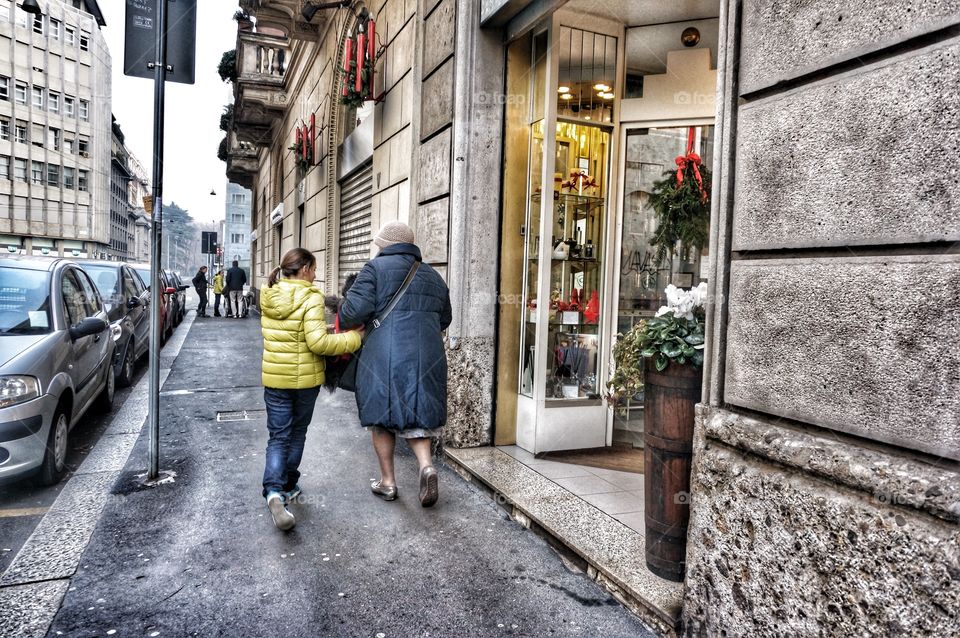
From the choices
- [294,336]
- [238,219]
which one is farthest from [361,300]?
[238,219]

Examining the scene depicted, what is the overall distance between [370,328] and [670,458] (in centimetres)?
206

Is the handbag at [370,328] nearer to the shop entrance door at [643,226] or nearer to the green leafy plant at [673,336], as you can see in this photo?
the green leafy plant at [673,336]

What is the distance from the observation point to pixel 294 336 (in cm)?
404

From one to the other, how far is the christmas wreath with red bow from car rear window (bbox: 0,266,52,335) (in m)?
5.05

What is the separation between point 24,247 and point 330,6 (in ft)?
204

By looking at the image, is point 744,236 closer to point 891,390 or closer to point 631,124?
point 891,390

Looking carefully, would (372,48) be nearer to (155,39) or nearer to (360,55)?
(360,55)

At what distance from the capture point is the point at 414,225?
22.6 ft

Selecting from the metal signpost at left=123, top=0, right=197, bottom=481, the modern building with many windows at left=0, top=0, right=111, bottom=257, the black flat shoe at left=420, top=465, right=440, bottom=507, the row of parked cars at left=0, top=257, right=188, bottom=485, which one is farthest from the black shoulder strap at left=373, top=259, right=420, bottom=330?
the modern building with many windows at left=0, top=0, right=111, bottom=257

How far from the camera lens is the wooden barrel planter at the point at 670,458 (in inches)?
124

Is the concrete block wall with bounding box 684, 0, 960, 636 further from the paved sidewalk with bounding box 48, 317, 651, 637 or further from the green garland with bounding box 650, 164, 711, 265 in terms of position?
the green garland with bounding box 650, 164, 711, 265

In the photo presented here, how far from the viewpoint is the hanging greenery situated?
5742 mm

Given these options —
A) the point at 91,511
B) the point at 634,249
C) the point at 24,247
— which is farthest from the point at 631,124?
the point at 24,247

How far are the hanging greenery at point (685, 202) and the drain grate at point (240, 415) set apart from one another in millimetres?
4467
